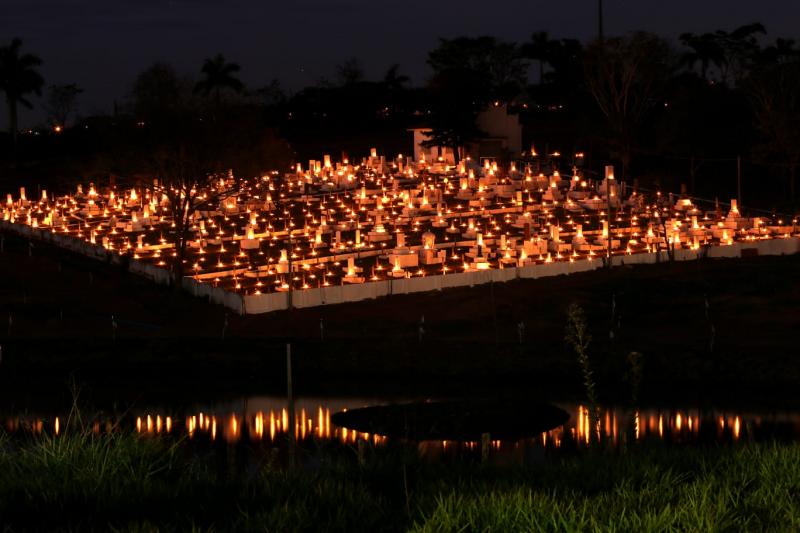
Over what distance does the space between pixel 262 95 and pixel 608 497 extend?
10436 cm

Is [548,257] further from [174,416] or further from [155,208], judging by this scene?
[155,208]

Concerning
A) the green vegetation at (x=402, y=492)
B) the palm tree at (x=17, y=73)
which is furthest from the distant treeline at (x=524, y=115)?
the green vegetation at (x=402, y=492)

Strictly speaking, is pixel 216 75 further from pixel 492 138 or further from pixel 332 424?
pixel 332 424

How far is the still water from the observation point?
70.9 ft

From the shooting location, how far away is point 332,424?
2359 cm

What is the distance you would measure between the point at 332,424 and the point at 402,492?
556 inches

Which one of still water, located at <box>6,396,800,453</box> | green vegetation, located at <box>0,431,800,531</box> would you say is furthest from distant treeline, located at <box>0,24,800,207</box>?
green vegetation, located at <box>0,431,800,531</box>

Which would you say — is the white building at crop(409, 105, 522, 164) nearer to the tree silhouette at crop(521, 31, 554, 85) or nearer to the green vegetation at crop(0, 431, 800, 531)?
the tree silhouette at crop(521, 31, 554, 85)

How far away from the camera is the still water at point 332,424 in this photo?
70.9ft

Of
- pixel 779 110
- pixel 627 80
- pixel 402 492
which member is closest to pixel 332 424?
pixel 402 492

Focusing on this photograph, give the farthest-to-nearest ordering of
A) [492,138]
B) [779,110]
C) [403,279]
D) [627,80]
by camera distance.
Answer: [492,138] < [627,80] < [779,110] < [403,279]

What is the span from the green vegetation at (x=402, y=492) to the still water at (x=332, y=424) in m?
10.6

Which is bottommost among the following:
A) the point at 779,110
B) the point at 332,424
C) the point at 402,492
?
the point at 332,424

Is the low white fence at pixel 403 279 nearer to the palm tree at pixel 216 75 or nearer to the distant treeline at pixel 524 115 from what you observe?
the distant treeline at pixel 524 115
